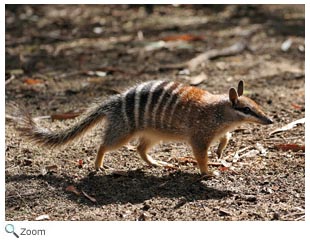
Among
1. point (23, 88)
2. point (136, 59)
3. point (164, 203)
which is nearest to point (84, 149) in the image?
point (164, 203)

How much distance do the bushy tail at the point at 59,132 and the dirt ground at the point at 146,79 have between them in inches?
8.8

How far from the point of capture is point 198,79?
9.80 metres

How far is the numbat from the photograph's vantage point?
6.91m

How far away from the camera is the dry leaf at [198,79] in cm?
967

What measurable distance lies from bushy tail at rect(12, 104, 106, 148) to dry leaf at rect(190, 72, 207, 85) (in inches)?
110

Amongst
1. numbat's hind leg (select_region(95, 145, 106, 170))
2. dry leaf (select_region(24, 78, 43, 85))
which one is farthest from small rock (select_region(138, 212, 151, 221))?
dry leaf (select_region(24, 78, 43, 85))

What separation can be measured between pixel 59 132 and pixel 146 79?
2981 mm

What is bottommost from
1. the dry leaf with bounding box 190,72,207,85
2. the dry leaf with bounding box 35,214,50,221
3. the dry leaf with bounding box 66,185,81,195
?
the dry leaf with bounding box 35,214,50,221

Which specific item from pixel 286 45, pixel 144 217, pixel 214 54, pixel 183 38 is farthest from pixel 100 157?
Result: pixel 286 45

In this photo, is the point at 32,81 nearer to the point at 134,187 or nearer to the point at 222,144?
the point at 222,144

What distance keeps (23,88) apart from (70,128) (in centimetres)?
276

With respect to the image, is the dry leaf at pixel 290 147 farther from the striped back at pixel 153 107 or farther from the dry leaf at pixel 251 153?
the striped back at pixel 153 107
